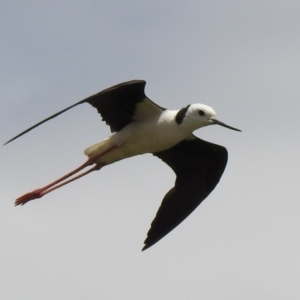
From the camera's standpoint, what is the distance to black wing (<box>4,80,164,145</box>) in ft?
41.8

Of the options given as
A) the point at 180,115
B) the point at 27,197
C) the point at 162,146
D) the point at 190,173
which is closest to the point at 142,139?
the point at 162,146

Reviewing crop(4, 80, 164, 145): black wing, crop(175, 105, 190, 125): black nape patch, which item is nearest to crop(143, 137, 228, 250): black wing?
crop(4, 80, 164, 145): black wing

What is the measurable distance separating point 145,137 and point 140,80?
1.04m

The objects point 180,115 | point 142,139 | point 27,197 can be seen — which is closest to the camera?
point 180,115

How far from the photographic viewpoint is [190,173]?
14.6 metres

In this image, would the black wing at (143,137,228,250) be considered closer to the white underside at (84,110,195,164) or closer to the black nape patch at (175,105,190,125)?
the white underside at (84,110,195,164)

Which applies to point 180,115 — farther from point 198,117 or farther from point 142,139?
point 142,139

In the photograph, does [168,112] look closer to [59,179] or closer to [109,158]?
[109,158]

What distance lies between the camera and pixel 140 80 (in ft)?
41.2

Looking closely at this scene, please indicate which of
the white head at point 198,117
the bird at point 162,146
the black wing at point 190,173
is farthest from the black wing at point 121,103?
the black wing at point 190,173

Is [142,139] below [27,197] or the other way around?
the other way around

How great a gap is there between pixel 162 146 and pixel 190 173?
4.87 ft

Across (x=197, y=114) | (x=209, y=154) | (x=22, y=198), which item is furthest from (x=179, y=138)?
(x=22, y=198)

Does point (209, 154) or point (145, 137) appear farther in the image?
point (209, 154)
